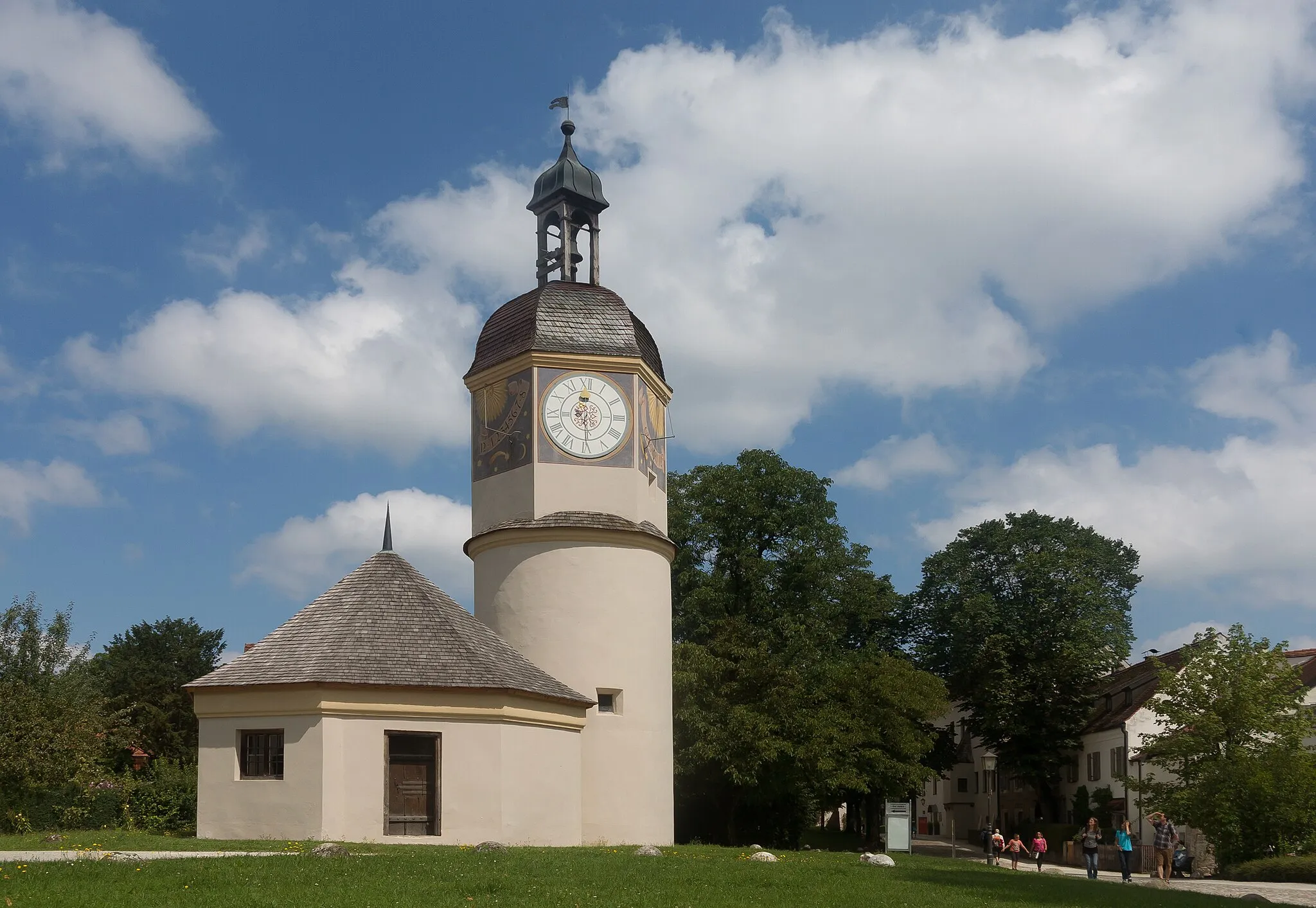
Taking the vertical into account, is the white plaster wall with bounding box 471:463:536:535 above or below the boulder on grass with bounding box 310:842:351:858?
above

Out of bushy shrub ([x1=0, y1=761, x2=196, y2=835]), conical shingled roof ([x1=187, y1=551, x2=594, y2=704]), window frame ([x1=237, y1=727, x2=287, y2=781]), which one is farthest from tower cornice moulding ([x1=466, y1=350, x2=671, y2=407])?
bushy shrub ([x1=0, y1=761, x2=196, y2=835])

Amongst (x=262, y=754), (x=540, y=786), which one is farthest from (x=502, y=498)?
(x=262, y=754)

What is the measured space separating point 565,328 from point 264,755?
12563 mm

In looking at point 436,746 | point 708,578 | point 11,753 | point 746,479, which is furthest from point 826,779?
point 11,753

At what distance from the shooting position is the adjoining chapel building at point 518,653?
83.2ft

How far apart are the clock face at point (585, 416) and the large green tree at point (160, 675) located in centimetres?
2696

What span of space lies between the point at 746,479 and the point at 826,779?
39.5 feet

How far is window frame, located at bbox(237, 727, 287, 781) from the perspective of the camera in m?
25.4

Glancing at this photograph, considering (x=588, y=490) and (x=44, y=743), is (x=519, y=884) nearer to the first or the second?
(x=588, y=490)

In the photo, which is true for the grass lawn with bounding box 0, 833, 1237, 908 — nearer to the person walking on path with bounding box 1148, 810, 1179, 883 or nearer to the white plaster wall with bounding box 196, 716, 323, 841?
the white plaster wall with bounding box 196, 716, 323, 841

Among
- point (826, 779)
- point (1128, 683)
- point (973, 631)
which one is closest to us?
point (826, 779)

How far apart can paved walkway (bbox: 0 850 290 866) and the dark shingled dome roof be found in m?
15.2

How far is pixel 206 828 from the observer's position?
25.6m

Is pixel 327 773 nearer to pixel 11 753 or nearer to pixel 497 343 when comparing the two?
pixel 497 343
